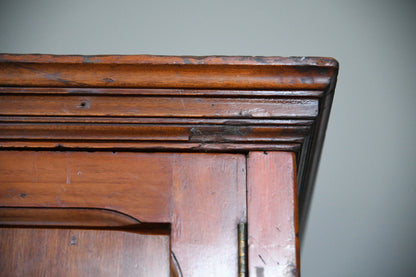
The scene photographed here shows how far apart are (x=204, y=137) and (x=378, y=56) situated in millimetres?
784

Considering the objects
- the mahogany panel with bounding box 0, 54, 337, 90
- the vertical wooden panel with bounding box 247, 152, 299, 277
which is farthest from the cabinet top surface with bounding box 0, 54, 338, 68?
the vertical wooden panel with bounding box 247, 152, 299, 277

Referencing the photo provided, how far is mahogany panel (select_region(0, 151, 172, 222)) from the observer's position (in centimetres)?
48

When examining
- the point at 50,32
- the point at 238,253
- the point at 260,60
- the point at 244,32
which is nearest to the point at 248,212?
the point at 238,253

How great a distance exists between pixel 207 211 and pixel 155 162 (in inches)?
3.2

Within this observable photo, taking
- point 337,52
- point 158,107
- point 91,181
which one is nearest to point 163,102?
point 158,107

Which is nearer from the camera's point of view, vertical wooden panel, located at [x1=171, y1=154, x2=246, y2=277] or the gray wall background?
vertical wooden panel, located at [x1=171, y1=154, x2=246, y2=277]

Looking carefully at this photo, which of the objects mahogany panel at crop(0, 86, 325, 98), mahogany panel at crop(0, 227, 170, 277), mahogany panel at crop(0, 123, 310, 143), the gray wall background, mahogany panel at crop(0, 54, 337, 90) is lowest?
mahogany panel at crop(0, 227, 170, 277)

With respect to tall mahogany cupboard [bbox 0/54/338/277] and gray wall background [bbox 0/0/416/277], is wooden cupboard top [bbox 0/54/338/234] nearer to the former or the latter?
tall mahogany cupboard [bbox 0/54/338/277]

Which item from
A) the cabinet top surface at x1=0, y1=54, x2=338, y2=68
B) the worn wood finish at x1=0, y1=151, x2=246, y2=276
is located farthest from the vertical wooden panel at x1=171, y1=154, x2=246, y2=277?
the cabinet top surface at x1=0, y1=54, x2=338, y2=68

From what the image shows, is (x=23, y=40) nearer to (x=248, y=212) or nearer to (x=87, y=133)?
(x=87, y=133)

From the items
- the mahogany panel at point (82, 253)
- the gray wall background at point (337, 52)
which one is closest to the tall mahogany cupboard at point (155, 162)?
the mahogany panel at point (82, 253)

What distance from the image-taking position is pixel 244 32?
1.16 meters

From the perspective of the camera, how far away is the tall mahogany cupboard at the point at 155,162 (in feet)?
1.53

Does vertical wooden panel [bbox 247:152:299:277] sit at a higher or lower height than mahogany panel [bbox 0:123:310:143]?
lower
